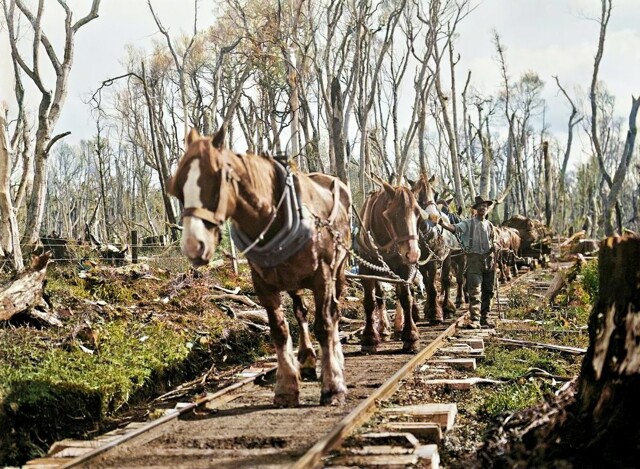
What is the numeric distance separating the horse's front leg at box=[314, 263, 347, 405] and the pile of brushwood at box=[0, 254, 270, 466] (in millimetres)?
2160

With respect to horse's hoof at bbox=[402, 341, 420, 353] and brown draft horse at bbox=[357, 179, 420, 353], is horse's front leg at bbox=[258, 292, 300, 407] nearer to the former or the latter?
brown draft horse at bbox=[357, 179, 420, 353]

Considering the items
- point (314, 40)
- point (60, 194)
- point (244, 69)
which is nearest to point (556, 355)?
point (314, 40)

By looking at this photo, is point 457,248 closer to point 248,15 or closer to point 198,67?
point 248,15

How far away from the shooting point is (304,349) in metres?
7.88

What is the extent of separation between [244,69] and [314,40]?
5.37m

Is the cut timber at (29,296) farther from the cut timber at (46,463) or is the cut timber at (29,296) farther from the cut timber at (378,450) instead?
the cut timber at (378,450)

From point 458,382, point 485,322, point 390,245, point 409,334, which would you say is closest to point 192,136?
point 458,382

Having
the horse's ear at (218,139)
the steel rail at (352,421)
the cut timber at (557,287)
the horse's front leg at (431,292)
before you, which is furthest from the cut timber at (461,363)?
the cut timber at (557,287)

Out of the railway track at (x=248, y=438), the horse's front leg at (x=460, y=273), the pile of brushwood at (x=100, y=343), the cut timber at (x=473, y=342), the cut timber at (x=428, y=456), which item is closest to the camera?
the cut timber at (x=428, y=456)

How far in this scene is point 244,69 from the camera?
28.7 metres

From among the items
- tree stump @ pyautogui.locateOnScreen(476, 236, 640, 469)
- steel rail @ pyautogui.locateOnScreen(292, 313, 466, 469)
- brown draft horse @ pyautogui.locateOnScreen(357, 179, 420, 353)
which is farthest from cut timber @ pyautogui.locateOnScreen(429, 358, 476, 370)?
tree stump @ pyautogui.locateOnScreen(476, 236, 640, 469)

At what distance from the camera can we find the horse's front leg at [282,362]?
22.2ft

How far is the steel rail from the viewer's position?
15.6 feet

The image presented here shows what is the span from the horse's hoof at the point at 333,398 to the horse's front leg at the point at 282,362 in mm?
225
